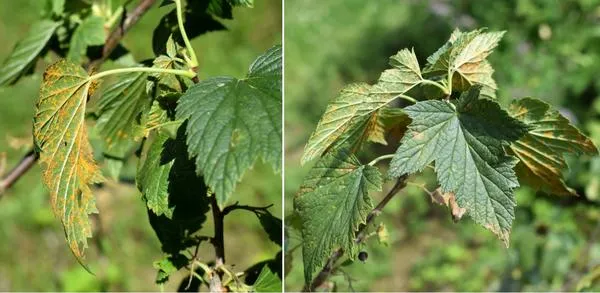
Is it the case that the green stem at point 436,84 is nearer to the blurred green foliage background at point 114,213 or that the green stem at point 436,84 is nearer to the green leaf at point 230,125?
the green leaf at point 230,125

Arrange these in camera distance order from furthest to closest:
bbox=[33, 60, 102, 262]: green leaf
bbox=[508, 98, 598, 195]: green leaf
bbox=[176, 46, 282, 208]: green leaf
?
bbox=[508, 98, 598, 195]: green leaf, bbox=[33, 60, 102, 262]: green leaf, bbox=[176, 46, 282, 208]: green leaf

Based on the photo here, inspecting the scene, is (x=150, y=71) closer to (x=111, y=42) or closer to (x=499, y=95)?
(x=111, y=42)

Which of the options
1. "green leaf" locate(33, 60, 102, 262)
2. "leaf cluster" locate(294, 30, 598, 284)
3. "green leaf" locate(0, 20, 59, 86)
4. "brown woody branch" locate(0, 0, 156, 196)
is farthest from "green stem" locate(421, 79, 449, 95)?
"green leaf" locate(0, 20, 59, 86)

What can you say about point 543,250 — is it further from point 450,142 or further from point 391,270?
point 450,142

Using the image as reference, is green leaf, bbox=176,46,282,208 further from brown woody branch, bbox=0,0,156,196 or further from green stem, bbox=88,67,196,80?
brown woody branch, bbox=0,0,156,196

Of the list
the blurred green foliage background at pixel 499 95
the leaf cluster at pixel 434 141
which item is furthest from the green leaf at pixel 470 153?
the blurred green foliage background at pixel 499 95

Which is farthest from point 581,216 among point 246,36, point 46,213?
point 46,213

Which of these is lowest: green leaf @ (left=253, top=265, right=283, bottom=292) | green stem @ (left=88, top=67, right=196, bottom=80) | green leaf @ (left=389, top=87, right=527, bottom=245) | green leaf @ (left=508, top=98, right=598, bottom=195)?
green leaf @ (left=253, top=265, right=283, bottom=292)
